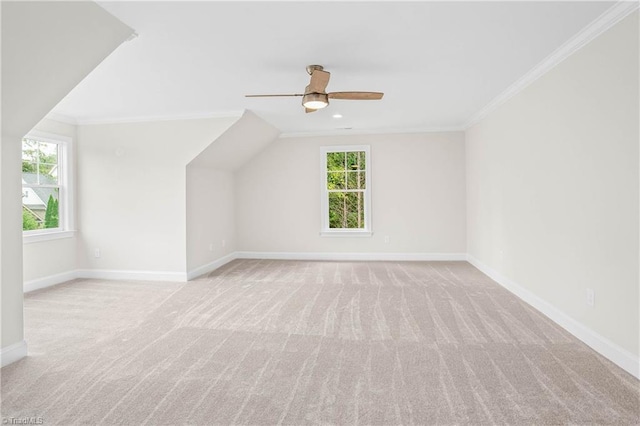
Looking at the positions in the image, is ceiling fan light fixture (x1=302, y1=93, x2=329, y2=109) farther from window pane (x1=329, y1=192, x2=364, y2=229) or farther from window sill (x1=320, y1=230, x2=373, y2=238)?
window sill (x1=320, y1=230, x2=373, y2=238)

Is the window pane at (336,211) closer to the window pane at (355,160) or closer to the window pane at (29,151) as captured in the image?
the window pane at (355,160)

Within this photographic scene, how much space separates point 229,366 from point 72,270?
14.0 ft

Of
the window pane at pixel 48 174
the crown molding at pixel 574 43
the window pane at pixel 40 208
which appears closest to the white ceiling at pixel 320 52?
the crown molding at pixel 574 43

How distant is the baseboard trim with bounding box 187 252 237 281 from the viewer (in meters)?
5.45

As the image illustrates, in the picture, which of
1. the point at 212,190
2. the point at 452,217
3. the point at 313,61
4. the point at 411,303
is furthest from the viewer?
the point at 452,217

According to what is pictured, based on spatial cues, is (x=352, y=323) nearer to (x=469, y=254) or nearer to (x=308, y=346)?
(x=308, y=346)

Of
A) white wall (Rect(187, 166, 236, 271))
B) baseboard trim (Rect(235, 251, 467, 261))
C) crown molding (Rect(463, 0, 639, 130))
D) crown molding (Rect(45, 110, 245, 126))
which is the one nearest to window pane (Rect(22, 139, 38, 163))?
crown molding (Rect(45, 110, 245, 126))

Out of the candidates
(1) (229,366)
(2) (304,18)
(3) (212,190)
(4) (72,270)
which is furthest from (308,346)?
(4) (72,270)

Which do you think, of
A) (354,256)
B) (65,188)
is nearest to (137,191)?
(65,188)

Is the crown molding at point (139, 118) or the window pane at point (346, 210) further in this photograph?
the window pane at point (346, 210)

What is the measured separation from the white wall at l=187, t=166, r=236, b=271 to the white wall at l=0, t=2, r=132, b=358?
2687 millimetres

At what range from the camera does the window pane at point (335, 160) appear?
23.2 ft

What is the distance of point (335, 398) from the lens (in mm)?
2180

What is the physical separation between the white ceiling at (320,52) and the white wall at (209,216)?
1.24m
